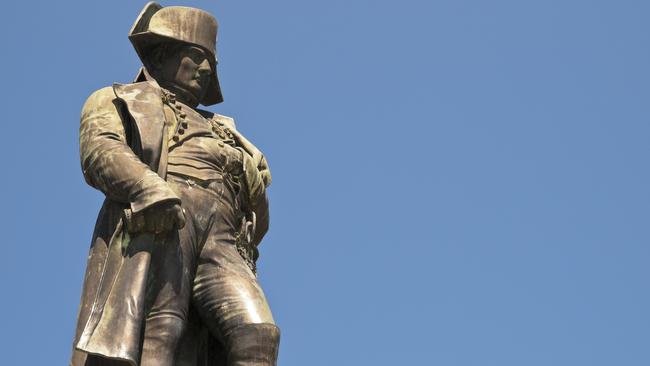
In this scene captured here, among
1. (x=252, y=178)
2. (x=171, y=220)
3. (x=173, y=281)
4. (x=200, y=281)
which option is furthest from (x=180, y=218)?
(x=252, y=178)

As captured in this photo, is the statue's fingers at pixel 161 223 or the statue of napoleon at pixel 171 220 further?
the statue's fingers at pixel 161 223

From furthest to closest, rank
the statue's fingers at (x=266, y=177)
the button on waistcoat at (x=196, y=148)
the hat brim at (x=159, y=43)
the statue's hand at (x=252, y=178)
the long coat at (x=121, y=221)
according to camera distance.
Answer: the statue's fingers at (x=266, y=177), the hat brim at (x=159, y=43), the statue's hand at (x=252, y=178), the button on waistcoat at (x=196, y=148), the long coat at (x=121, y=221)

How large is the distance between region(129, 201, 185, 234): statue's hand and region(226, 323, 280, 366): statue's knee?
100 centimetres

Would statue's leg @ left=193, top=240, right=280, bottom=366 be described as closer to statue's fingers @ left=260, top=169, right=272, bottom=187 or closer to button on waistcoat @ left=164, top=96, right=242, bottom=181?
button on waistcoat @ left=164, top=96, right=242, bottom=181

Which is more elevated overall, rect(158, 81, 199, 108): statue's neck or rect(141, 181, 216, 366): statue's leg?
rect(158, 81, 199, 108): statue's neck

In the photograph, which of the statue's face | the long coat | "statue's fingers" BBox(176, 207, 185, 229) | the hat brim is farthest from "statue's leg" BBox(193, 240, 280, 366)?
the hat brim

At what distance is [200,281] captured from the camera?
12.6 metres

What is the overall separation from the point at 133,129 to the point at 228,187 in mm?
961

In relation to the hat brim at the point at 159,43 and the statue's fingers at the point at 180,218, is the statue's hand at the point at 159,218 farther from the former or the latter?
the hat brim at the point at 159,43

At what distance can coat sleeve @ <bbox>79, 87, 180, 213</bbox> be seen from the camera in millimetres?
12172

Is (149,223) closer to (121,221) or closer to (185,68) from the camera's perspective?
(121,221)

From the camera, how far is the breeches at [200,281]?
12180 millimetres

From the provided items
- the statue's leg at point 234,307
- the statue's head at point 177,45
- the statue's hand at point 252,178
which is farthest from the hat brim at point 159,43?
the statue's leg at point 234,307

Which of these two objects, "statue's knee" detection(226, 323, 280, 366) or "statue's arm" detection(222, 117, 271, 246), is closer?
"statue's knee" detection(226, 323, 280, 366)
